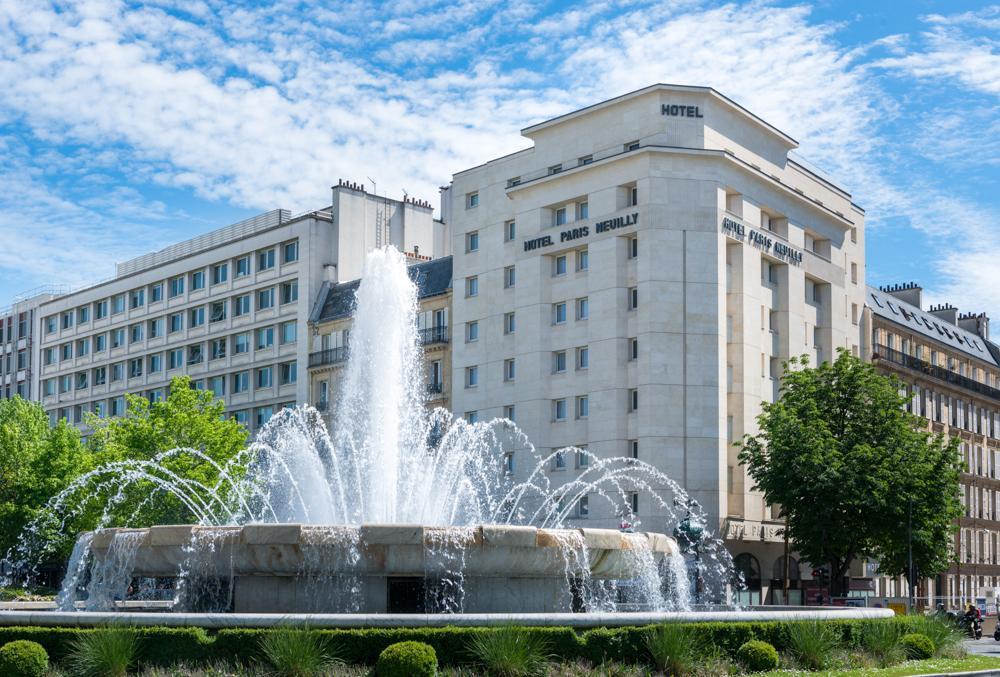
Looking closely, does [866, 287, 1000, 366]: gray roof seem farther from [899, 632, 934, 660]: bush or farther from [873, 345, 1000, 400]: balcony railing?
[899, 632, 934, 660]: bush

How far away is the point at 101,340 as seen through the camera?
336 ft

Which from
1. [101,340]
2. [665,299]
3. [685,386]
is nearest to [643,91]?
[665,299]

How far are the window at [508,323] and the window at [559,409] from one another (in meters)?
4.98

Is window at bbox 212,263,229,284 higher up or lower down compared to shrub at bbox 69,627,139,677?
higher up

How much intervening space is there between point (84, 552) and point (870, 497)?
A: 35662 mm

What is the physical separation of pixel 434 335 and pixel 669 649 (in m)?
52.8

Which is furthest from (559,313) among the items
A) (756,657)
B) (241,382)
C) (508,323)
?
(756,657)

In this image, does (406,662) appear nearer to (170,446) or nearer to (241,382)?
(170,446)

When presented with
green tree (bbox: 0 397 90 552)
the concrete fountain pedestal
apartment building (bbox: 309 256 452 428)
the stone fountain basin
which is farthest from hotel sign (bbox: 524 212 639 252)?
the stone fountain basin

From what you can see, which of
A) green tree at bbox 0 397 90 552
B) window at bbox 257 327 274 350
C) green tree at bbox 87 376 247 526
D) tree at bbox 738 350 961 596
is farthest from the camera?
window at bbox 257 327 274 350

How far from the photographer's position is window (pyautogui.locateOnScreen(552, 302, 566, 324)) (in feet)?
215

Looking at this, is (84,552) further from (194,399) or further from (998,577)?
(998,577)

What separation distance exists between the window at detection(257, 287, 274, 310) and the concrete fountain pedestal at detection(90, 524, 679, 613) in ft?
201

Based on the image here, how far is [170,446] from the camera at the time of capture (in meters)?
59.0
